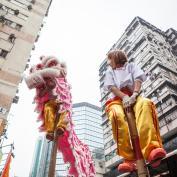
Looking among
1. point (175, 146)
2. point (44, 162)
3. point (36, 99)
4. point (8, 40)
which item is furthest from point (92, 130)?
point (36, 99)

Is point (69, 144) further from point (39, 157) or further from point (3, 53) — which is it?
point (39, 157)

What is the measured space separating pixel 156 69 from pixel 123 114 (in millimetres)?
29222

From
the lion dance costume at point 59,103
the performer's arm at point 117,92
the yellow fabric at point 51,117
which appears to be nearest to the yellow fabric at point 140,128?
the performer's arm at point 117,92

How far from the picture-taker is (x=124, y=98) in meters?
2.54

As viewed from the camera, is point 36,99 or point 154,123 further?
point 36,99

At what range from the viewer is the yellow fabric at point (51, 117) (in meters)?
3.89

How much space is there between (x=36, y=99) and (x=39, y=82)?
368 mm

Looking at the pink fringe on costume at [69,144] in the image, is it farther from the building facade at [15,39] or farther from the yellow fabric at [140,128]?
the building facade at [15,39]

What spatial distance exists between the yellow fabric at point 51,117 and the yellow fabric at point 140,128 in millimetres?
1524

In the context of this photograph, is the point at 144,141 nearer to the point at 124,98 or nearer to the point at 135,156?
the point at 135,156

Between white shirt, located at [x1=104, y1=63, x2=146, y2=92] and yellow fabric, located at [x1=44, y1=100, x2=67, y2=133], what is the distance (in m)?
1.35

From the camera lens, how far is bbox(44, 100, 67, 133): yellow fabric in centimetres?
389

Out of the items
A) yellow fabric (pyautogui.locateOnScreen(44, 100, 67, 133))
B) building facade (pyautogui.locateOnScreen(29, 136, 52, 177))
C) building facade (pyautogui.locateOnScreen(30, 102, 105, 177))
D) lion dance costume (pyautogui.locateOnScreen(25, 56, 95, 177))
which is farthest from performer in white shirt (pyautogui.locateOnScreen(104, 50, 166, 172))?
building facade (pyautogui.locateOnScreen(29, 136, 52, 177))

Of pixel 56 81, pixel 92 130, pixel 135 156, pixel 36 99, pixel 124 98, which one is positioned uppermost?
pixel 92 130
